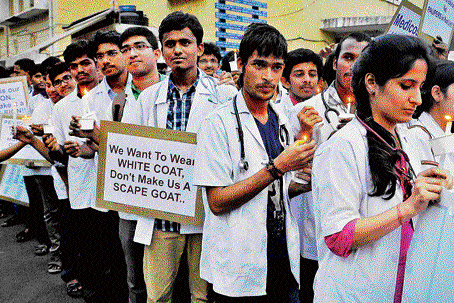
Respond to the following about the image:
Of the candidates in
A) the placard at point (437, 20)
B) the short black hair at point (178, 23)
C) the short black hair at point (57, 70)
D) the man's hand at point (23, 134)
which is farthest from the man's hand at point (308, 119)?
the short black hair at point (57, 70)

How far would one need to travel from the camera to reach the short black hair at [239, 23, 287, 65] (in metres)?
2.06

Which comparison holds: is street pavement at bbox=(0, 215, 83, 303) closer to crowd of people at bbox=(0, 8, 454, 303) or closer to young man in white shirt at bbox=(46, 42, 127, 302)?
young man in white shirt at bbox=(46, 42, 127, 302)

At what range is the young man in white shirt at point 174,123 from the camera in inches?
97.9

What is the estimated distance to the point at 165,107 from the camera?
99.7 inches

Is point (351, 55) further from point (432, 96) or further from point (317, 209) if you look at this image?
point (317, 209)

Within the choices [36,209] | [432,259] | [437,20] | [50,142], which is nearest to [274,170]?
[432,259]

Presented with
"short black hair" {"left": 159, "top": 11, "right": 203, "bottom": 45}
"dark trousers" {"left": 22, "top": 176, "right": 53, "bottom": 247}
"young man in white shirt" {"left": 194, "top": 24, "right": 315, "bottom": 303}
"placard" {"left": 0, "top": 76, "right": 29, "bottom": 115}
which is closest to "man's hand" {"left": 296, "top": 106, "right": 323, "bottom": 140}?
"young man in white shirt" {"left": 194, "top": 24, "right": 315, "bottom": 303}

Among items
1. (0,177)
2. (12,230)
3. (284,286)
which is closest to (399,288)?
(284,286)

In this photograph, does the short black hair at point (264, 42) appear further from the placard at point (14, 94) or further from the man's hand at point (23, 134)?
the placard at point (14, 94)

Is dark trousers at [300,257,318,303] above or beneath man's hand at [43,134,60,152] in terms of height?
beneath

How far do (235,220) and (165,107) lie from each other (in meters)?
0.97

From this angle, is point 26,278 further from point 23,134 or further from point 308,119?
point 308,119

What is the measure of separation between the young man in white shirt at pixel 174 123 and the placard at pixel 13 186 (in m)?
3.70

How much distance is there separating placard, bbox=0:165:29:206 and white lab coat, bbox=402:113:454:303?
5.42 m
